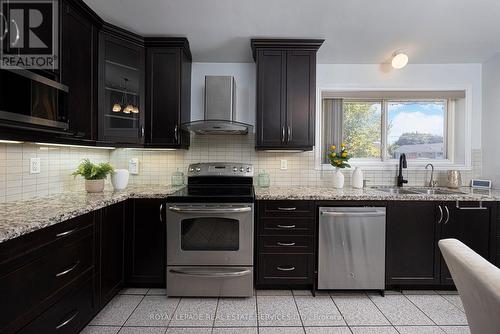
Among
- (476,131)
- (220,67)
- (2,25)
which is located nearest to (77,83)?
(2,25)

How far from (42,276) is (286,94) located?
7.52 ft

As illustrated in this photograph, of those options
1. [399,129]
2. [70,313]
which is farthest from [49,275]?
[399,129]

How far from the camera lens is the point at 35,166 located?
76.7 inches

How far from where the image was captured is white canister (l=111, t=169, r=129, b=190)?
7.84 feet

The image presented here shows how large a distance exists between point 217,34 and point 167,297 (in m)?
2.44

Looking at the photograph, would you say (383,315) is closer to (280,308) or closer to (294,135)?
(280,308)

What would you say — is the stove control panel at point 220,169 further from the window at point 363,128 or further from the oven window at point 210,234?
the window at point 363,128

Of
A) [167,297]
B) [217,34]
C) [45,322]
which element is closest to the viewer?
[45,322]

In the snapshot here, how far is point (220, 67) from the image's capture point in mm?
2879

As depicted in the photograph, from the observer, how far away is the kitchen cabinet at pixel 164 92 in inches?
96.9

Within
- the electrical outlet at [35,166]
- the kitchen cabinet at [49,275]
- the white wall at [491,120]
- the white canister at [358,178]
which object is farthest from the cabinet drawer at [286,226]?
the white wall at [491,120]

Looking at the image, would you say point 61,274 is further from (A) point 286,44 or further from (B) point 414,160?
(B) point 414,160

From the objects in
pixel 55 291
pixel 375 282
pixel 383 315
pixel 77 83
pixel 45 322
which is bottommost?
pixel 383 315

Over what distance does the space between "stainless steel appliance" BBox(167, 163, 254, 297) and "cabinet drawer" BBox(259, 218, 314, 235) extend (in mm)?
155
